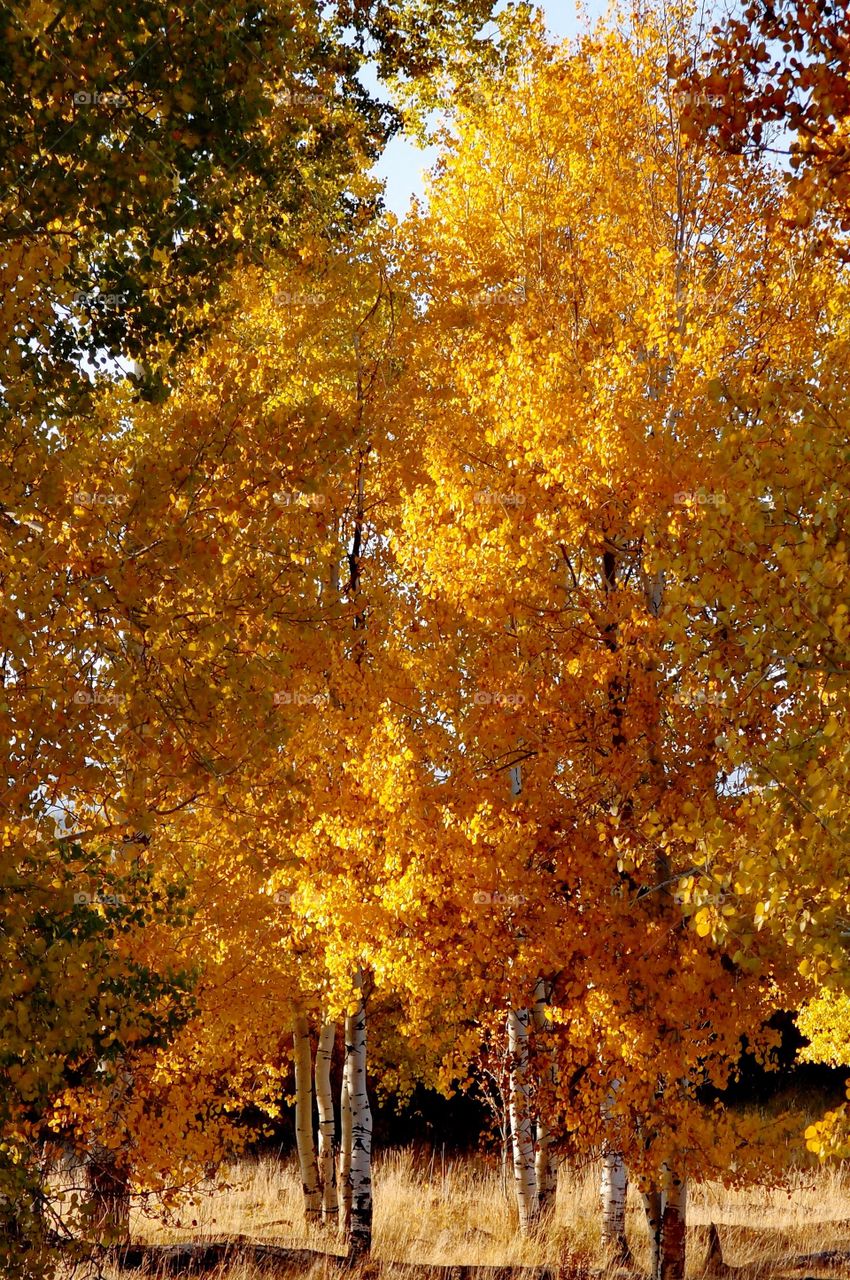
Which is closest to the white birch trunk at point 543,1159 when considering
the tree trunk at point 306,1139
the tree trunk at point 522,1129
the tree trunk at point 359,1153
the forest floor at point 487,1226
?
the tree trunk at point 522,1129

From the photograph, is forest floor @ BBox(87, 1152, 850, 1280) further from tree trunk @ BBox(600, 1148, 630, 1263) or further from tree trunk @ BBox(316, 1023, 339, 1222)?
tree trunk @ BBox(316, 1023, 339, 1222)

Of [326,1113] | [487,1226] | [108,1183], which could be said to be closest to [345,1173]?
[326,1113]

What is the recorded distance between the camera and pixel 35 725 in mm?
6000

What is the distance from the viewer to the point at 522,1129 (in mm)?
13641

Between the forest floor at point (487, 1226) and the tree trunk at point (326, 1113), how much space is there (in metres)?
0.52

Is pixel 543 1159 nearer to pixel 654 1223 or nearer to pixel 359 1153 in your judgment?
pixel 359 1153

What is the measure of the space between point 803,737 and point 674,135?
7614 millimetres

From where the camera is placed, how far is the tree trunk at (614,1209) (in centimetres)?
1218

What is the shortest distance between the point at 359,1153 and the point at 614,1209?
2650 millimetres

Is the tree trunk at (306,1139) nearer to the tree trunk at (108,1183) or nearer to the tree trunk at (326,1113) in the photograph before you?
the tree trunk at (326,1113)

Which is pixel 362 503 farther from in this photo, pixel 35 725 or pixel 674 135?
pixel 35 725

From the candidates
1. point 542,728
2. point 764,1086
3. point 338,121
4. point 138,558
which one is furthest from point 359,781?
point 764,1086

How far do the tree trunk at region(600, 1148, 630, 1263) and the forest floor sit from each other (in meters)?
0.31

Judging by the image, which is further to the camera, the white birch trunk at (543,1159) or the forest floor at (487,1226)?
the white birch trunk at (543,1159)
